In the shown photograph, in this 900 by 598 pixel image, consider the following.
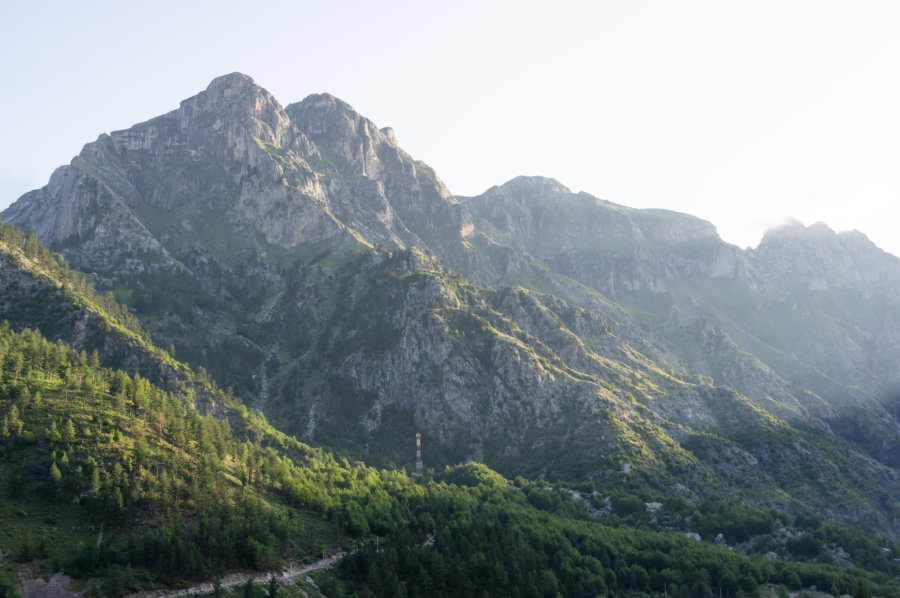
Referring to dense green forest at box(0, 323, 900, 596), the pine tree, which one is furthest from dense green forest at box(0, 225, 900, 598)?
the pine tree

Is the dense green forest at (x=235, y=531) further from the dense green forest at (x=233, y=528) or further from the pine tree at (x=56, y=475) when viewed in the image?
the pine tree at (x=56, y=475)

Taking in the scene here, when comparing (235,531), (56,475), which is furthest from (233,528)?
(56,475)

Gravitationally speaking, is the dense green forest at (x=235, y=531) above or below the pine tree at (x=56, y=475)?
below

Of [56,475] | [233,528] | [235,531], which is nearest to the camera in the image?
[56,475]

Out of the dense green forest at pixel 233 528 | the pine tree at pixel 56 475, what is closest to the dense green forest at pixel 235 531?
the dense green forest at pixel 233 528

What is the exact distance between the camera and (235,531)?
14462cm

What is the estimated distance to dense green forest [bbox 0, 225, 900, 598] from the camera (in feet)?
426

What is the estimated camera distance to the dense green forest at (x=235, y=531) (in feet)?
426

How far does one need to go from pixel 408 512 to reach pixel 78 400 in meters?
101

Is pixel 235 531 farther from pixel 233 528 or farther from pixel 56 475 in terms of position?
pixel 56 475

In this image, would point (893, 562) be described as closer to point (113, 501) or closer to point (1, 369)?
point (113, 501)

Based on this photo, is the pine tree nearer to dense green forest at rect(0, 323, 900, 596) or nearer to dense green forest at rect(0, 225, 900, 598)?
dense green forest at rect(0, 323, 900, 596)

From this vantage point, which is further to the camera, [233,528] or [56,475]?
[233,528]

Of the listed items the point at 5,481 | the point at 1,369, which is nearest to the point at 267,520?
the point at 5,481
